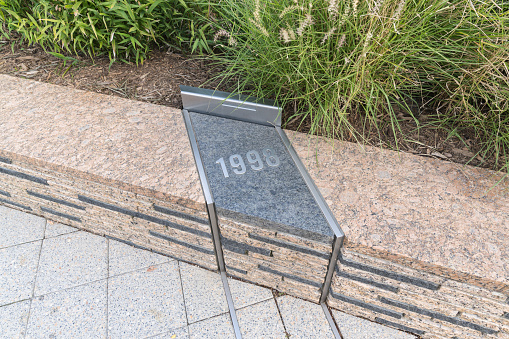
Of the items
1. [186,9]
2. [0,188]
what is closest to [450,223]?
A: [186,9]

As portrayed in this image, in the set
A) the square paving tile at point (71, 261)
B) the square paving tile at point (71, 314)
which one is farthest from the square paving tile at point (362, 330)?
the square paving tile at point (71, 261)

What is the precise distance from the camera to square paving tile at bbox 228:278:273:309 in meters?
1.67

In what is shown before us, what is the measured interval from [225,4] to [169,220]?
4.18 ft

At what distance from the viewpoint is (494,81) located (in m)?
1.49

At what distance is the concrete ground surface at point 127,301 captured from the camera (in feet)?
5.13

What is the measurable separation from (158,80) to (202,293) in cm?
134

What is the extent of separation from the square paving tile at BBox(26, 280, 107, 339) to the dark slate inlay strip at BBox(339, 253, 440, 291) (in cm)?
115

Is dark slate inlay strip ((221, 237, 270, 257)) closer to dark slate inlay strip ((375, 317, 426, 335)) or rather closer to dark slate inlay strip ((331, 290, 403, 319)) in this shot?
dark slate inlay strip ((331, 290, 403, 319))

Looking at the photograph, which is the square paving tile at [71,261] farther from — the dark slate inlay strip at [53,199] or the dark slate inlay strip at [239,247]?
the dark slate inlay strip at [239,247]

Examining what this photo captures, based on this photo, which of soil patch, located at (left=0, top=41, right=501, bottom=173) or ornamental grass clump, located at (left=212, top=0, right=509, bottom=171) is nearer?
ornamental grass clump, located at (left=212, top=0, right=509, bottom=171)

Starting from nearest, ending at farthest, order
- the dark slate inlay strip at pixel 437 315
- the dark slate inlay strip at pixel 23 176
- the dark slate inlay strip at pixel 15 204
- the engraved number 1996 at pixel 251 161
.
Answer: the dark slate inlay strip at pixel 437 315 → the engraved number 1996 at pixel 251 161 → the dark slate inlay strip at pixel 23 176 → the dark slate inlay strip at pixel 15 204

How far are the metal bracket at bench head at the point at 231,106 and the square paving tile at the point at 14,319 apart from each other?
4.26 ft

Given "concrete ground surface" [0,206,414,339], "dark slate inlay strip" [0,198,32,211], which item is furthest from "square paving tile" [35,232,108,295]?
"dark slate inlay strip" [0,198,32,211]

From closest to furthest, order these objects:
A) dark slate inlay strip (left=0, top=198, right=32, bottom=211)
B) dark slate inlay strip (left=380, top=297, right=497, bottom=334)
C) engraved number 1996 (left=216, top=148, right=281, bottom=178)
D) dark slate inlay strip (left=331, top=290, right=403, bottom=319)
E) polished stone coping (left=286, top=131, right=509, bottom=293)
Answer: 1. polished stone coping (left=286, top=131, right=509, bottom=293)
2. dark slate inlay strip (left=380, top=297, right=497, bottom=334)
3. dark slate inlay strip (left=331, top=290, right=403, bottom=319)
4. engraved number 1996 (left=216, top=148, right=281, bottom=178)
5. dark slate inlay strip (left=0, top=198, right=32, bottom=211)
